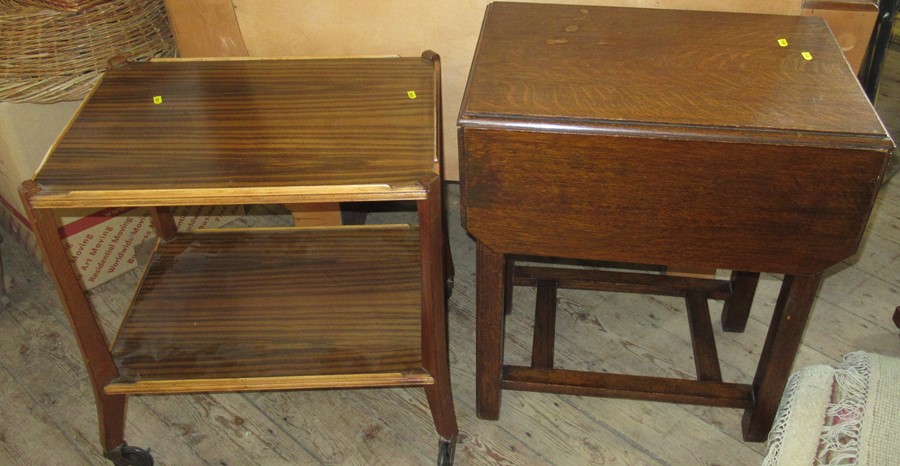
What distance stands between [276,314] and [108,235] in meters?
0.68

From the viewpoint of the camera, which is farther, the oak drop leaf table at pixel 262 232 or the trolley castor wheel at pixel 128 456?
the trolley castor wheel at pixel 128 456

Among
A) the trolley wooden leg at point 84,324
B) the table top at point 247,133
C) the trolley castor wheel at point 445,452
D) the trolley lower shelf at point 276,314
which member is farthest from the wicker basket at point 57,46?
the trolley castor wheel at point 445,452

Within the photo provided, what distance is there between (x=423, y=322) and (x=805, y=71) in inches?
27.9

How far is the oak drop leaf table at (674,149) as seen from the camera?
1.07 m

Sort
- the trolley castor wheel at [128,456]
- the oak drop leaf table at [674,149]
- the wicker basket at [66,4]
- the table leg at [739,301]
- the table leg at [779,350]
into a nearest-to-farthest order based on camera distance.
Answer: the oak drop leaf table at [674,149]
the table leg at [779,350]
the trolley castor wheel at [128,456]
the wicker basket at [66,4]
the table leg at [739,301]

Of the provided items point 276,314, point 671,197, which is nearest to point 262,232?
point 276,314

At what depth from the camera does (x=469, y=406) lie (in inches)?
62.3

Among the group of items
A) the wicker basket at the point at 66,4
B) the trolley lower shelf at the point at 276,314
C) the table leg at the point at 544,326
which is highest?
the wicker basket at the point at 66,4

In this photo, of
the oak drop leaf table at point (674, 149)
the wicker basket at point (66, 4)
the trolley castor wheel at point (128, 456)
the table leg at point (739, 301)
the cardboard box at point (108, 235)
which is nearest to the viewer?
the oak drop leaf table at point (674, 149)

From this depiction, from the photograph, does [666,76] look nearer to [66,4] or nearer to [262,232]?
[262,232]

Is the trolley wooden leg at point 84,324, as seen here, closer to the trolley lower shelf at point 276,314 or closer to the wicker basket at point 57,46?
the trolley lower shelf at point 276,314

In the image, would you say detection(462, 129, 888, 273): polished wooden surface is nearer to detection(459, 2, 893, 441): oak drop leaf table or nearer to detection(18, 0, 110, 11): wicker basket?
detection(459, 2, 893, 441): oak drop leaf table

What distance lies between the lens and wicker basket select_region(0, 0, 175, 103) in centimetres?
152

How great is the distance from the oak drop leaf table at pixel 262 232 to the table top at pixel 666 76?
0.14 meters
